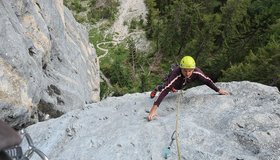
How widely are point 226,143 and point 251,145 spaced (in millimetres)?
567

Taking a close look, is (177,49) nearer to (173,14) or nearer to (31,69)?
(173,14)

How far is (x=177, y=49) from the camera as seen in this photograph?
45.8m

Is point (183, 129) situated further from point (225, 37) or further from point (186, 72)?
point (225, 37)

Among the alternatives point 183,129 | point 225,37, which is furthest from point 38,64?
point 225,37

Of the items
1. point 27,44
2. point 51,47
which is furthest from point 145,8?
point 27,44

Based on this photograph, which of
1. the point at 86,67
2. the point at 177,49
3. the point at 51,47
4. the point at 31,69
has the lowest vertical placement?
the point at 177,49

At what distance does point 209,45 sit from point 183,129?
2961 cm

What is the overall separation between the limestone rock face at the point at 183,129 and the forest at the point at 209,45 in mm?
17510

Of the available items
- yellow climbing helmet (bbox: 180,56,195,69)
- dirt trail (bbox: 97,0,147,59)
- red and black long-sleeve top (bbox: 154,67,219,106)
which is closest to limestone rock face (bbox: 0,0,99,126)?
red and black long-sleeve top (bbox: 154,67,219,106)

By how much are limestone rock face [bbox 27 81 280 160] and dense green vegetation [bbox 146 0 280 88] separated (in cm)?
1705

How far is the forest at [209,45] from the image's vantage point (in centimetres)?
2972

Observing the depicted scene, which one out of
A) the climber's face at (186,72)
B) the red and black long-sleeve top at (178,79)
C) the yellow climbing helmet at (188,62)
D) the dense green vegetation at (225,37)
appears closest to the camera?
the yellow climbing helmet at (188,62)

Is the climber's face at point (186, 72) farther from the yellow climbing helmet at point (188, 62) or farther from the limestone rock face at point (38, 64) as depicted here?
the limestone rock face at point (38, 64)

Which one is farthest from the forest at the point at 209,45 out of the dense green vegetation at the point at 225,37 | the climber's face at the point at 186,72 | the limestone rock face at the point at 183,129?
the climber's face at the point at 186,72
